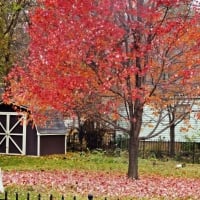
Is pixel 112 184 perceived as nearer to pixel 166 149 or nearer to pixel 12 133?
pixel 12 133

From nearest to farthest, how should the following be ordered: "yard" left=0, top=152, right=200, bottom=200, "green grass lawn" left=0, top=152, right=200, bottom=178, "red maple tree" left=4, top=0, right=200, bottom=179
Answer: "yard" left=0, top=152, right=200, bottom=200, "red maple tree" left=4, top=0, right=200, bottom=179, "green grass lawn" left=0, top=152, right=200, bottom=178

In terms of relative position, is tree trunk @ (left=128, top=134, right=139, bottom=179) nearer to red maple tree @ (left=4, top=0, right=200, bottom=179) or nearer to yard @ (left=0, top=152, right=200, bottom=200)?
yard @ (left=0, top=152, right=200, bottom=200)

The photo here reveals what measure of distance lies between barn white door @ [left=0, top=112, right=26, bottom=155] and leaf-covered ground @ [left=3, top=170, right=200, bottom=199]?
31.7ft

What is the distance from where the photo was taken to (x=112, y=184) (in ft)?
46.1

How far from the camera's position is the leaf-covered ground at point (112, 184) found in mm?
12344

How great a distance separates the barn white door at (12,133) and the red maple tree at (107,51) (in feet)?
37.2

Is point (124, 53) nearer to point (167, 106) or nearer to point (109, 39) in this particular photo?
point (109, 39)

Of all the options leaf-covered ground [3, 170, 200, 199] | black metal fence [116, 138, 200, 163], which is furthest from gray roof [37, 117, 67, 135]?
leaf-covered ground [3, 170, 200, 199]

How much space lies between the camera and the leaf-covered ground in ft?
40.5

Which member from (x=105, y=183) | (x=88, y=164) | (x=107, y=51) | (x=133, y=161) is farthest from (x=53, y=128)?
(x=107, y=51)

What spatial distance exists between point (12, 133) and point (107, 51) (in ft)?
45.9

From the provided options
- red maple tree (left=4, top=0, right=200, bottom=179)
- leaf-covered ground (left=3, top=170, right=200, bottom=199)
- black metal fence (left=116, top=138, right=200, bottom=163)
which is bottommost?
leaf-covered ground (left=3, top=170, right=200, bottom=199)

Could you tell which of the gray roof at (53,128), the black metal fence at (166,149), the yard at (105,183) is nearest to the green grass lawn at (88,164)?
the yard at (105,183)

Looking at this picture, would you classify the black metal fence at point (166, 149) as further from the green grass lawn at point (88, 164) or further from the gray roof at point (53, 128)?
the gray roof at point (53, 128)
